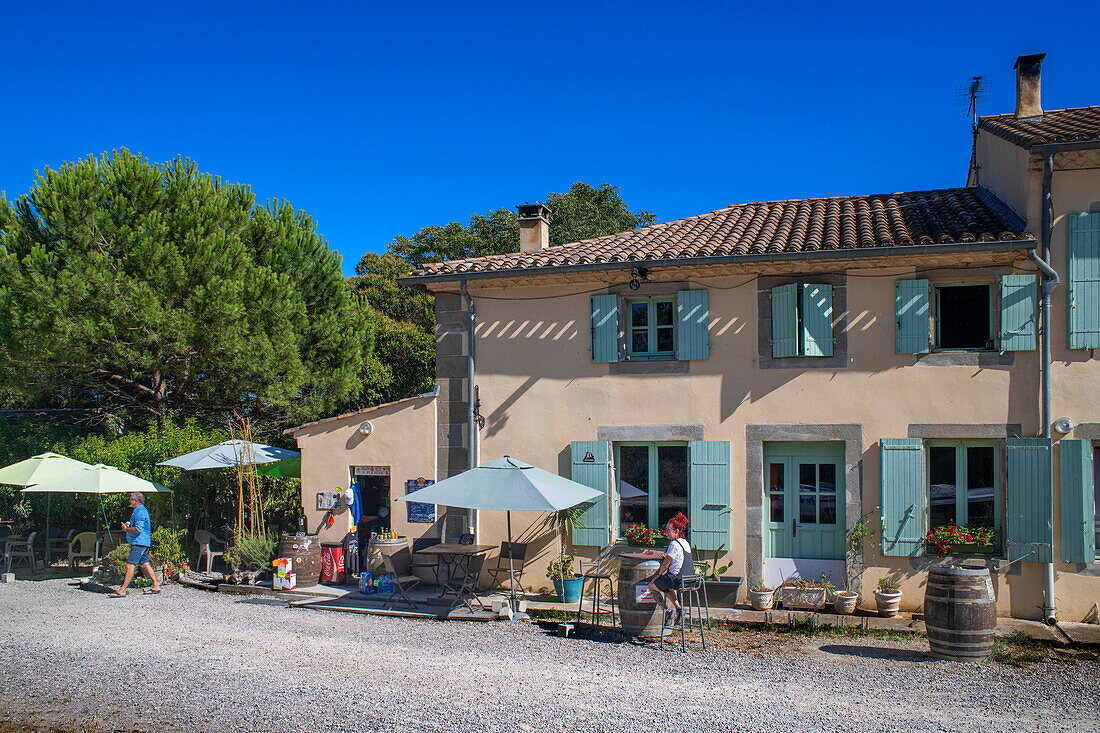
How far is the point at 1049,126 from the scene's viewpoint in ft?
34.2

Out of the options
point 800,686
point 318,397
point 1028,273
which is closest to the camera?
point 800,686

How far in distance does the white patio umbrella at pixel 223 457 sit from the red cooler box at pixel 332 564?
6.23ft

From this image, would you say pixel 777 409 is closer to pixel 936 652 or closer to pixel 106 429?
pixel 936 652

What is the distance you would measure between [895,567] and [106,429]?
1445 centimetres

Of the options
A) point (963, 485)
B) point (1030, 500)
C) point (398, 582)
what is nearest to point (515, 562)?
point (398, 582)

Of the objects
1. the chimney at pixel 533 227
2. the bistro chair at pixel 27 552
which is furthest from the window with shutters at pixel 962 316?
the bistro chair at pixel 27 552

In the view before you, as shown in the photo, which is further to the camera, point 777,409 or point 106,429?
point 106,429

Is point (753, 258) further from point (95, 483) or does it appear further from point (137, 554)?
point (95, 483)

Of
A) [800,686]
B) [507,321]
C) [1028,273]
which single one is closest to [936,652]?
[800,686]

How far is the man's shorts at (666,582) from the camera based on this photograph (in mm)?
8297

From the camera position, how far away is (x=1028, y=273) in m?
9.38

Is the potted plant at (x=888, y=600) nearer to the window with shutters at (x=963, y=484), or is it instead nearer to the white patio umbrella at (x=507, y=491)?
the window with shutters at (x=963, y=484)

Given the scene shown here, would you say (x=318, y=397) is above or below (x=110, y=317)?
below

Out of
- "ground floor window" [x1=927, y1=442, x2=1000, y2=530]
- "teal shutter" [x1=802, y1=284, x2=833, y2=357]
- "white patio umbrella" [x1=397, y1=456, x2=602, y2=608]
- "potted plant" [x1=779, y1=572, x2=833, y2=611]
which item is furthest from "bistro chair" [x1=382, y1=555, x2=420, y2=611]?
"ground floor window" [x1=927, y1=442, x2=1000, y2=530]
